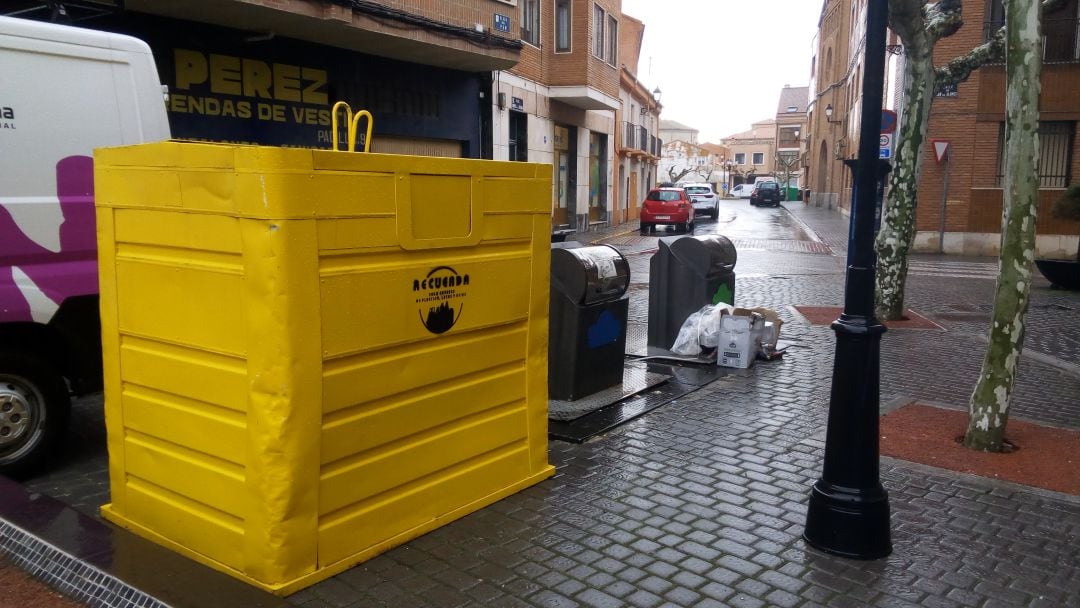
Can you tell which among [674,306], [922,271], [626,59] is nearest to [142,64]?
[674,306]

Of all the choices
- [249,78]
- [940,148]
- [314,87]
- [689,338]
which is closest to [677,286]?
[689,338]

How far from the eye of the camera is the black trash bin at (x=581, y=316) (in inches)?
250

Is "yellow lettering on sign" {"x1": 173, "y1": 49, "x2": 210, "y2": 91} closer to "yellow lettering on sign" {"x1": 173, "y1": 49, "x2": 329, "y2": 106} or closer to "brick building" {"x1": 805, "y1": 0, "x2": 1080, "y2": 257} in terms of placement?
"yellow lettering on sign" {"x1": 173, "y1": 49, "x2": 329, "y2": 106}

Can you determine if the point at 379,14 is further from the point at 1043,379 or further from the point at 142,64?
the point at 1043,379

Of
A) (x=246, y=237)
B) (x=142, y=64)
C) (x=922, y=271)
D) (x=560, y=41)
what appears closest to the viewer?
(x=246, y=237)

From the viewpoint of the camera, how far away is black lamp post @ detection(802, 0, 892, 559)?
3898mm

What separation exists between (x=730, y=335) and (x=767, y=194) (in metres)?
50.6

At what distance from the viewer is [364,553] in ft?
12.4

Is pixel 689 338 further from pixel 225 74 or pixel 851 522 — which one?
pixel 225 74

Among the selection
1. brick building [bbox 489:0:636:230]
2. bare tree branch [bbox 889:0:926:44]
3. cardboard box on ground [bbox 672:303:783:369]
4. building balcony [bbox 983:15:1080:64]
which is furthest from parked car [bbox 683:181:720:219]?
cardboard box on ground [bbox 672:303:783:369]

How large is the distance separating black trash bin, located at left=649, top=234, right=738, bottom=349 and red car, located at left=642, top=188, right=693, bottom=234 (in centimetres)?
2151

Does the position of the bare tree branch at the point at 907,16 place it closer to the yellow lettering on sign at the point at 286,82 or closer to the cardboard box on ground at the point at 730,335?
the cardboard box on ground at the point at 730,335

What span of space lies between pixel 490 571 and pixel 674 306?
5142 mm

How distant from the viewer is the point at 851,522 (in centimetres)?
389
